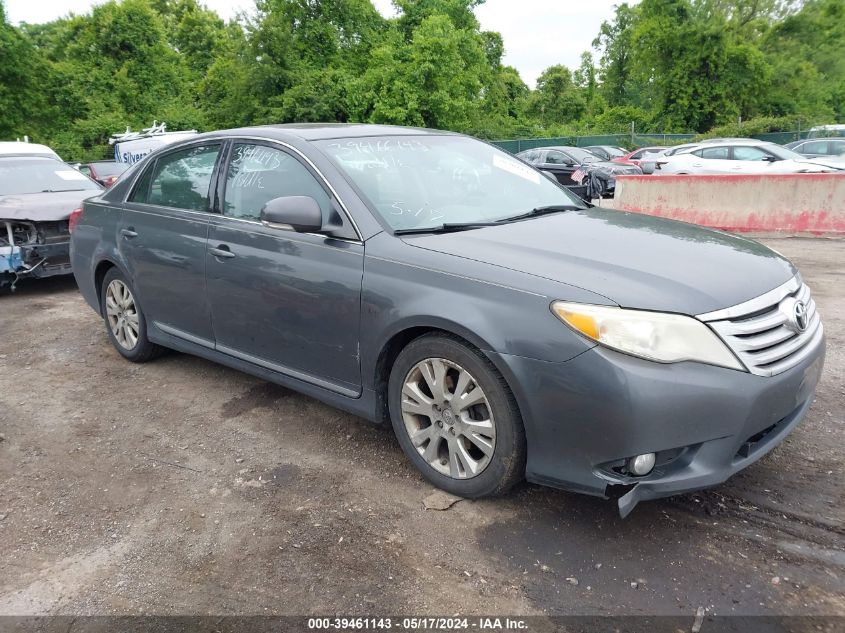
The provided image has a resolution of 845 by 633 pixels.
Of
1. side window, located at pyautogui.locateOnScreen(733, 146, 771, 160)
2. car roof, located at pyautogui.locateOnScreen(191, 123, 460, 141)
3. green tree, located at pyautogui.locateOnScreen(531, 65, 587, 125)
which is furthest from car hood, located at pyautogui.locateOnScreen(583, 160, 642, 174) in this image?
green tree, located at pyautogui.locateOnScreen(531, 65, 587, 125)

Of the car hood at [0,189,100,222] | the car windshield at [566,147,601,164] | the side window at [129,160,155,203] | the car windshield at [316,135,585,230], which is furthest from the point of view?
the car windshield at [566,147,601,164]

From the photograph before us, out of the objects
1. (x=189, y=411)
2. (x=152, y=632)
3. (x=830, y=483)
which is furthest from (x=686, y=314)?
(x=189, y=411)

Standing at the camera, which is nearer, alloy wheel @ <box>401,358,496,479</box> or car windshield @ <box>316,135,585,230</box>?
alloy wheel @ <box>401,358,496,479</box>

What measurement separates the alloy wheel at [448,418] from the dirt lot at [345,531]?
0.67ft

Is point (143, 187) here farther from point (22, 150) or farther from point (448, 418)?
point (22, 150)

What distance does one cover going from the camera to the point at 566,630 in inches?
89.4

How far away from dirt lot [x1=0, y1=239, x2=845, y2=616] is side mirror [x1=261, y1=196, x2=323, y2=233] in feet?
3.98

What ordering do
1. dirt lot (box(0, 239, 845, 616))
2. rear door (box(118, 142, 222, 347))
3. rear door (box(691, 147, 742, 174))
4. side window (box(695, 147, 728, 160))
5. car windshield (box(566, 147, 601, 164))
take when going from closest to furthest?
dirt lot (box(0, 239, 845, 616)) → rear door (box(118, 142, 222, 347)) → rear door (box(691, 147, 742, 174)) → side window (box(695, 147, 728, 160)) → car windshield (box(566, 147, 601, 164))

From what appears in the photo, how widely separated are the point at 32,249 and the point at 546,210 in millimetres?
6023

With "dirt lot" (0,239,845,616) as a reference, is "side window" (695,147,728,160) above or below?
above

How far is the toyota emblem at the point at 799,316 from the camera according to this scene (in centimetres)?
287

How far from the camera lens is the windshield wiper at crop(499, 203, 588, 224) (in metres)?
3.61

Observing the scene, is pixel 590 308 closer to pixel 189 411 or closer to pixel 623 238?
pixel 623 238

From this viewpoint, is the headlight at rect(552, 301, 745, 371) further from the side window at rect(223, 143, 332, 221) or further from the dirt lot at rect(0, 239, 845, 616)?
the side window at rect(223, 143, 332, 221)
